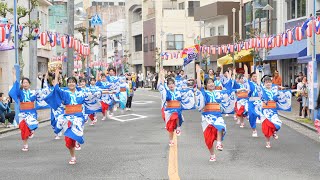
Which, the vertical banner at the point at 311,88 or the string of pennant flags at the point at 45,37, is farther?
the vertical banner at the point at 311,88

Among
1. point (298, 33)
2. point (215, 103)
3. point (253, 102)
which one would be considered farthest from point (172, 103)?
point (298, 33)

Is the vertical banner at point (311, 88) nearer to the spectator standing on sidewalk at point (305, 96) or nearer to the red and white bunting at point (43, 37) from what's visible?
the spectator standing on sidewalk at point (305, 96)

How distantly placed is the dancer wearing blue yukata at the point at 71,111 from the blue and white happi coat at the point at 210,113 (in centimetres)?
243

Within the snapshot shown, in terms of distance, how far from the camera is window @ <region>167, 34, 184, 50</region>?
63219mm

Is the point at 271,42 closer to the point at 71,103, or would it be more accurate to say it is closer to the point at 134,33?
the point at 71,103

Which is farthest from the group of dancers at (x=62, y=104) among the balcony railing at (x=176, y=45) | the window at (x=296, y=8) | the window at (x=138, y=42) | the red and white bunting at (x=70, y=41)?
the window at (x=138, y=42)

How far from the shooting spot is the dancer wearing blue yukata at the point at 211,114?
11055 millimetres

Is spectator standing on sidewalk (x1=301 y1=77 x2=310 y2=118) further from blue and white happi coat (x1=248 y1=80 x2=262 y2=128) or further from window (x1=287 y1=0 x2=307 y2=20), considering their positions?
window (x1=287 y1=0 x2=307 y2=20)

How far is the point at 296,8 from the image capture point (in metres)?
34.4

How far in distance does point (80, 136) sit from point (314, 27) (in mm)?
10552

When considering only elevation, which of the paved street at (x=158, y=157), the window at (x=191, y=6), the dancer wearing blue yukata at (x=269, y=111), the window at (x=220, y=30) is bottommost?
the paved street at (x=158, y=157)

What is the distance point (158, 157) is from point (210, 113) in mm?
1383

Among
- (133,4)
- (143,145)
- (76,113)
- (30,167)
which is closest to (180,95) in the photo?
(143,145)

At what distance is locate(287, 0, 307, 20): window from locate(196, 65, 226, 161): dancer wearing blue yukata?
23.2 meters
